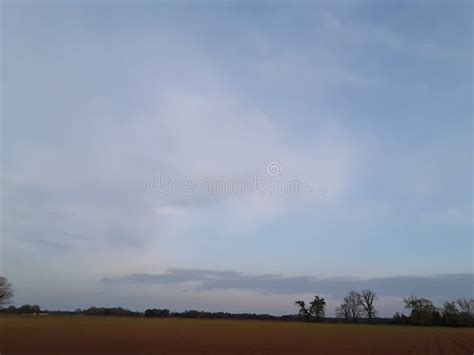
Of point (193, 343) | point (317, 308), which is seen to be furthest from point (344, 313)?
point (193, 343)

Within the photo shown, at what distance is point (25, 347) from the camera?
29.4 metres

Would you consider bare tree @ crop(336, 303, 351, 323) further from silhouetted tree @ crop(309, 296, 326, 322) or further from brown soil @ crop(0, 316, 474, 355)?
brown soil @ crop(0, 316, 474, 355)

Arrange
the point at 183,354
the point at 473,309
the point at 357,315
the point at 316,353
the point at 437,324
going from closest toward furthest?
the point at 183,354 < the point at 316,353 < the point at 437,324 < the point at 473,309 < the point at 357,315

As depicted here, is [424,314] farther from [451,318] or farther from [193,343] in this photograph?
[193,343]

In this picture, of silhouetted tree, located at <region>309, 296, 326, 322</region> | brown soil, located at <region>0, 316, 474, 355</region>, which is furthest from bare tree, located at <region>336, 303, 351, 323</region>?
brown soil, located at <region>0, 316, 474, 355</region>

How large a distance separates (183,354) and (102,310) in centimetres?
16787

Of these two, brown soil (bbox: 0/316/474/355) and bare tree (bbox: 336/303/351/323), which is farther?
bare tree (bbox: 336/303/351/323)

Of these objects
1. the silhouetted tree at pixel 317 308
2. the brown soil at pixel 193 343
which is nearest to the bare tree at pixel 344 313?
the silhouetted tree at pixel 317 308

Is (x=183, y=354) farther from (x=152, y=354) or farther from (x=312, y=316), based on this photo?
(x=312, y=316)

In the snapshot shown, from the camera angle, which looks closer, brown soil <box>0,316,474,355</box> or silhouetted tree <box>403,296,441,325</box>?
brown soil <box>0,316,474,355</box>

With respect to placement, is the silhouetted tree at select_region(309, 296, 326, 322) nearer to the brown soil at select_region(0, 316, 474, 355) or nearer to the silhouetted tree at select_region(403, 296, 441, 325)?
the silhouetted tree at select_region(403, 296, 441, 325)

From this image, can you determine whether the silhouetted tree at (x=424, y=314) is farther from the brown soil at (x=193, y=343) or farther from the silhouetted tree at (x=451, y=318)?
the brown soil at (x=193, y=343)

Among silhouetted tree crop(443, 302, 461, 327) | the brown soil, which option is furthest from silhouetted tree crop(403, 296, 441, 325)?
the brown soil

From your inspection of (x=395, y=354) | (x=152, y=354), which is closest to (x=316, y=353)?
(x=395, y=354)
